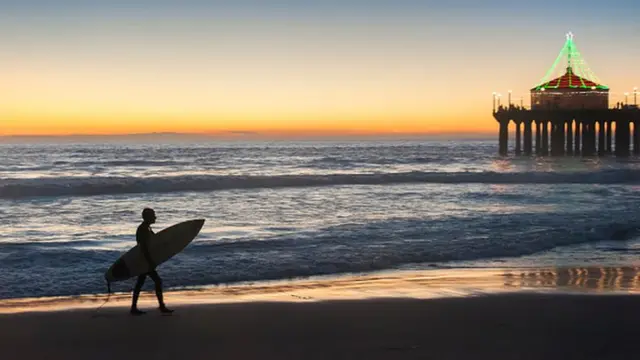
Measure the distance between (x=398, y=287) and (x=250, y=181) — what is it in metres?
30.3

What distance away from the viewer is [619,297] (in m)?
9.27

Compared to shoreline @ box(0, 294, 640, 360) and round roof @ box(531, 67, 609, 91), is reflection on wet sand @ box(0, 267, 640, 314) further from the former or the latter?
round roof @ box(531, 67, 609, 91)

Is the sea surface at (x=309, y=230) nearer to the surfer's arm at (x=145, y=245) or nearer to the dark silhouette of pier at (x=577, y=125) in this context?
the surfer's arm at (x=145, y=245)

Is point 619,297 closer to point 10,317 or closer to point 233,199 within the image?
point 10,317

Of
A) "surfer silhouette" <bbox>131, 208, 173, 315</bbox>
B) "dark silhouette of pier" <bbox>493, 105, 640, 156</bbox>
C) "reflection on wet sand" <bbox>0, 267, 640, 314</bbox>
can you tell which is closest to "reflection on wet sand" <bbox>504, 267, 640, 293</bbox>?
"reflection on wet sand" <bbox>0, 267, 640, 314</bbox>

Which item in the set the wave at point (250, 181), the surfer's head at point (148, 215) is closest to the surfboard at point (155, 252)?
the surfer's head at point (148, 215)

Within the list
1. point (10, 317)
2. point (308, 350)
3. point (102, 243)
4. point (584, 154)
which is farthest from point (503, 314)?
point (584, 154)

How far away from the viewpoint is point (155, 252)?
29.4ft

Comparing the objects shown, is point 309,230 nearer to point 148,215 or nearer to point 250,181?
point 148,215

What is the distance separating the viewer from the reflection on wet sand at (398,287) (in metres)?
9.60

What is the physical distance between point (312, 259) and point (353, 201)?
1381 cm

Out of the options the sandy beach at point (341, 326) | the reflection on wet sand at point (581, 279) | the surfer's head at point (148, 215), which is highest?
the surfer's head at point (148, 215)

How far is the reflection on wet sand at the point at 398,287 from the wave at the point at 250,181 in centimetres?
2296

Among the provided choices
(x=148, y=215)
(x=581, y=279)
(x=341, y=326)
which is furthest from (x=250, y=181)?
(x=341, y=326)
